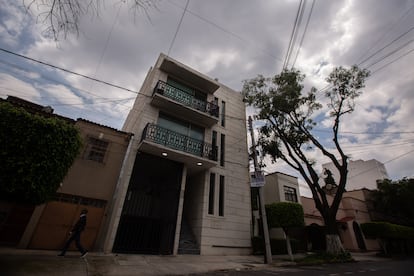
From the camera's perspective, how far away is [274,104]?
1423cm

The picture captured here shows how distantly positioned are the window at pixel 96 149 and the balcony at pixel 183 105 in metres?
3.84

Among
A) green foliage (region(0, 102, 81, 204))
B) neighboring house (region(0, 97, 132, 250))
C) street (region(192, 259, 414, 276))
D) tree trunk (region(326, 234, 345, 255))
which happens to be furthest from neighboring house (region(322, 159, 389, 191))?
green foliage (region(0, 102, 81, 204))

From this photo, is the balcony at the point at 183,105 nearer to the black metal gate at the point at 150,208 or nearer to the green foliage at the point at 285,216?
the black metal gate at the point at 150,208

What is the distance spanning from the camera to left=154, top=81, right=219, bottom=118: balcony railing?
487 inches

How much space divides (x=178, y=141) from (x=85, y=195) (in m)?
5.43

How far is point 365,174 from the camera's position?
2988 cm

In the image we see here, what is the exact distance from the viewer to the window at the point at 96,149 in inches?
389

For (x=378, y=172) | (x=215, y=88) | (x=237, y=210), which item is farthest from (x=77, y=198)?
(x=378, y=172)

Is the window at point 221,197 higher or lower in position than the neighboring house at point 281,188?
lower

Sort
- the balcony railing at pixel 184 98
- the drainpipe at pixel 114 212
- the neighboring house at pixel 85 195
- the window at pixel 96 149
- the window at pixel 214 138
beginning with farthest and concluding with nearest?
1. the window at pixel 214 138
2. the balcony railing at pixel 184 98
3. the window at pixel 96 149
4. the drainpipe at pixel 114 212
5. the neighboring house at pixel 85 195

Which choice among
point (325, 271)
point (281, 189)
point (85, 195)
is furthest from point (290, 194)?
point (85, 195)

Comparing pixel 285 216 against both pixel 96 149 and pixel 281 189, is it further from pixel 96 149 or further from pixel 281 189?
pixel 96 149

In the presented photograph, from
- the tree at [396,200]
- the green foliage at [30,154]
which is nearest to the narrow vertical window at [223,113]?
the green foliage at [30,154]

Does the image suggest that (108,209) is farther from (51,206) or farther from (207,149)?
(207,149)
